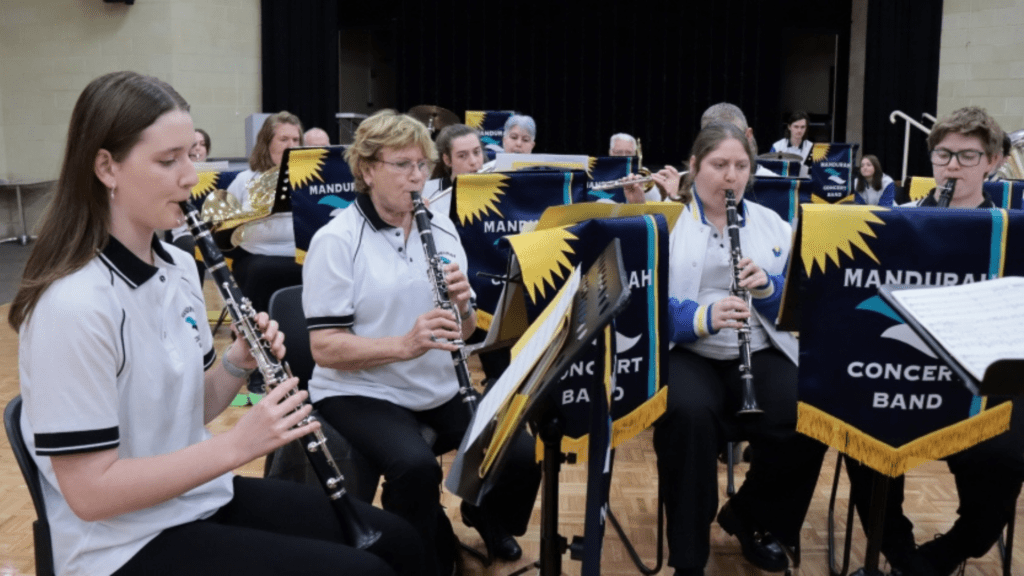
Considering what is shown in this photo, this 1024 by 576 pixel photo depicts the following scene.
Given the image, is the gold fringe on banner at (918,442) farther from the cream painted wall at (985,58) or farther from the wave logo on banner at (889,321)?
the cream painted wall at (985,58)

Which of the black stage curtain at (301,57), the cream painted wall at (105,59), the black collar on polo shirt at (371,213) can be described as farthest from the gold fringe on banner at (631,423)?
the black stage curtain at (301,57)

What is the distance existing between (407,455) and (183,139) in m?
1.00

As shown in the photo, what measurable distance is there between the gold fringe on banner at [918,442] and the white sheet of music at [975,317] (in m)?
0.63

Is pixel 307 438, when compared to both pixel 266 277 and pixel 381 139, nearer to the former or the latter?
pixel 381 139

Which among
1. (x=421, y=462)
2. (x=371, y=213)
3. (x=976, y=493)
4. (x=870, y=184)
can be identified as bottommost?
(x=976, y=493)

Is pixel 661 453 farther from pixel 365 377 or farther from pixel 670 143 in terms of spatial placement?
pixel 670 143

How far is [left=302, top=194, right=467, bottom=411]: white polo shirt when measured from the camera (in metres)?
2.37

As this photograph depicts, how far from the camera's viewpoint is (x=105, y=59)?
31.7 feet

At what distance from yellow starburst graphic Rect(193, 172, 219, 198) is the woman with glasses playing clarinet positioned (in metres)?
3.08

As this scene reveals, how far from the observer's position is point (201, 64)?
32.0 ft

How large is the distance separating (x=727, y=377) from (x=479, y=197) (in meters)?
1.39

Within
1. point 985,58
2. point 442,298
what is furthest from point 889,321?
point 985,58

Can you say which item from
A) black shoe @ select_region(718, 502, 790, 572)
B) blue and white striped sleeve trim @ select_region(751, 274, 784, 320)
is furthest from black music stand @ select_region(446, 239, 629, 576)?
black shoe @ select_region(718, 502, 790, 572)

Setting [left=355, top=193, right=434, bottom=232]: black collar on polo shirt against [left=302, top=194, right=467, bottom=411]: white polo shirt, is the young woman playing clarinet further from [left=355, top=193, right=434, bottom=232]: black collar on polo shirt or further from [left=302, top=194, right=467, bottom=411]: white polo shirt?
[left=355, top=193, right=434, bottom=232]: black collar on polo shirt
